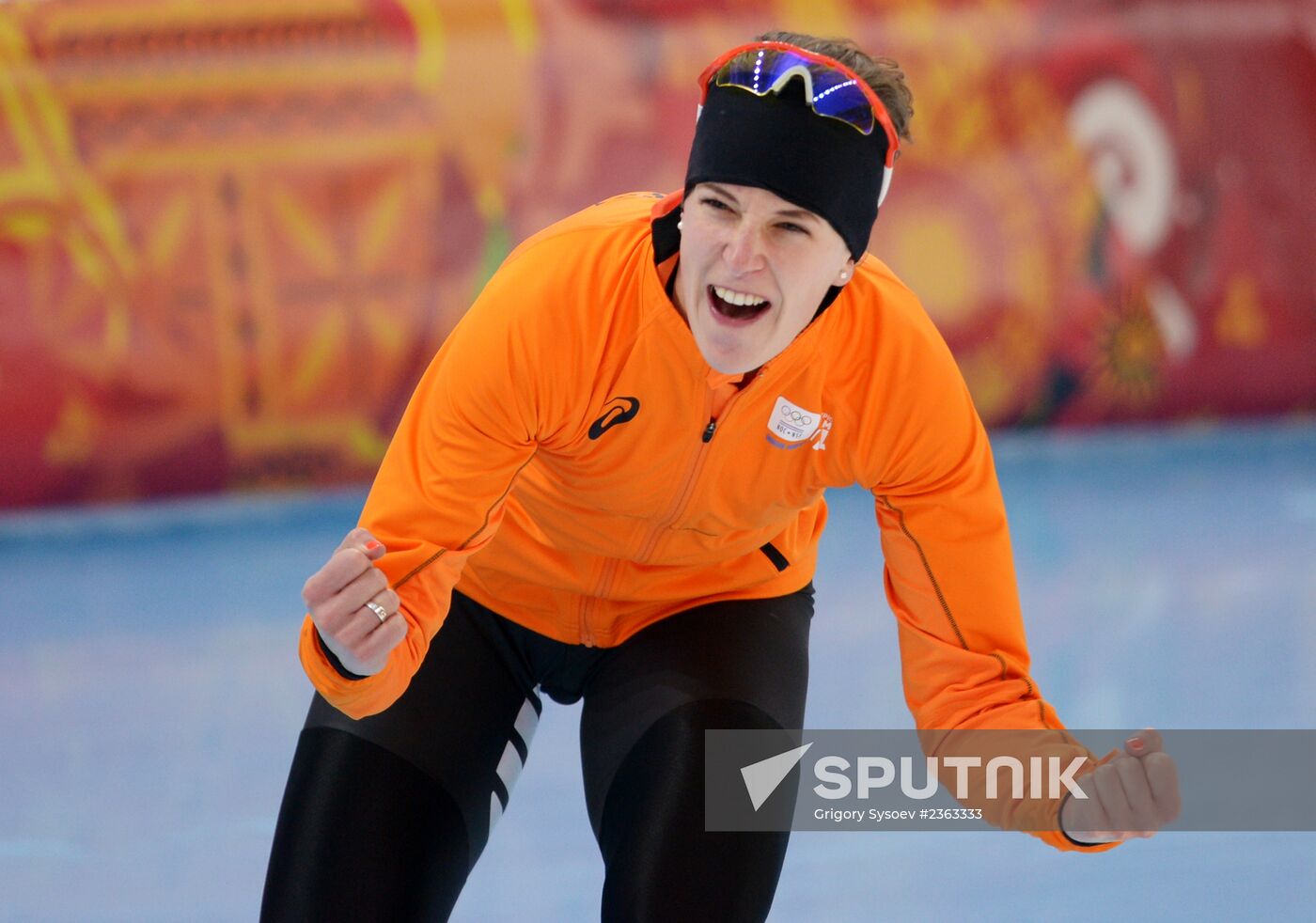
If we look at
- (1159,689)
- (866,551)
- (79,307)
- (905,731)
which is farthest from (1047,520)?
(79,307)

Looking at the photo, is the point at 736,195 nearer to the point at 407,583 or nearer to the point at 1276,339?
the point at 407,583

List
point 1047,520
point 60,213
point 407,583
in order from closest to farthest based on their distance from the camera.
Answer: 1. point 407,583
2. point 60,213
3. point 1047,520

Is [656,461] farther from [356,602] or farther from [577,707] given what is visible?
→ [577,707]

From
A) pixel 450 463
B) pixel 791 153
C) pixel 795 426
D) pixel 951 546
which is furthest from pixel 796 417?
pixel 450 463

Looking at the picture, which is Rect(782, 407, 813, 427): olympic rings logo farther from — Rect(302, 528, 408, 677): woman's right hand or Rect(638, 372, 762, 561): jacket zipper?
Rect(302, 528, 408, 677): woman's right hand

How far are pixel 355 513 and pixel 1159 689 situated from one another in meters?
3.06

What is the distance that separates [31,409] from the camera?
566 centimetres

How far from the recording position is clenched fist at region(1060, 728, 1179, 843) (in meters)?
2.10

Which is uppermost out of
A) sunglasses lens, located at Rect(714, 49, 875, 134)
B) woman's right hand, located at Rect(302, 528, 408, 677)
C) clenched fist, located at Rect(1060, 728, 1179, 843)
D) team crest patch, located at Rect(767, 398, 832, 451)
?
sunglasses lens, located at Rect(714, 49, 875, 134)

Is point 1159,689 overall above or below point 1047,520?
below

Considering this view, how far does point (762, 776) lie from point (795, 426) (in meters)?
0.52

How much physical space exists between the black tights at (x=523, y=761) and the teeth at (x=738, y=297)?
0.59m

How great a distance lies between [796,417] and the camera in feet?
8.14

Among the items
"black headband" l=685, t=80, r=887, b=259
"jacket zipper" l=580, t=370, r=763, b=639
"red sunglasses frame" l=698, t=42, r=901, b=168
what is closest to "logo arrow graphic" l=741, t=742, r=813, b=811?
"jacket zipper" l=580, t=370, r=763, b=639
